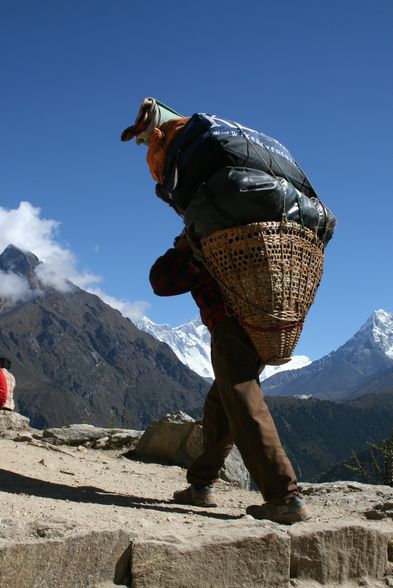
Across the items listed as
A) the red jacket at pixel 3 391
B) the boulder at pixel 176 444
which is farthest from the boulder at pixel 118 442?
the red jacket at pixel 3 391

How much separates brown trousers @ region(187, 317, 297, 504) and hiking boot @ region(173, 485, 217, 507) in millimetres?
745

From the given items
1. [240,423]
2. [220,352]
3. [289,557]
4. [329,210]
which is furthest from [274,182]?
[289,557]

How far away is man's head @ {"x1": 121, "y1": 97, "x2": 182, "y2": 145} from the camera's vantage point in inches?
145

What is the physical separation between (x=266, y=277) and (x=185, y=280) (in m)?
0.58

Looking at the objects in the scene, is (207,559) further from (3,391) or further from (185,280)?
(3,391)

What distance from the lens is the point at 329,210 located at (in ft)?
11.8

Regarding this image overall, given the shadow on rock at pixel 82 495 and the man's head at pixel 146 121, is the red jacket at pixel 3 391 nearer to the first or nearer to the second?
the shadow on rock at pixel 82 495

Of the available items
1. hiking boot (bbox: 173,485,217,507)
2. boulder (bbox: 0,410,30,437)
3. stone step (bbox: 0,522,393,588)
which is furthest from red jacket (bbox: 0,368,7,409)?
stone step (bbox: 0,522,393,588)

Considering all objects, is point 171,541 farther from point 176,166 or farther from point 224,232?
point 176,166

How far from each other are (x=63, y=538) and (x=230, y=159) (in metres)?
1.94

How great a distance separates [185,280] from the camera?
3.57m

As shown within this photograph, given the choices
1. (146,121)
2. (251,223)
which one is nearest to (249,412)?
(251,223)

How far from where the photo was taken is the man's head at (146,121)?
12.1 ft

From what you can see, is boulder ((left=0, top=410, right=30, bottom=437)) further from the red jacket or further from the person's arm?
the person's arm
